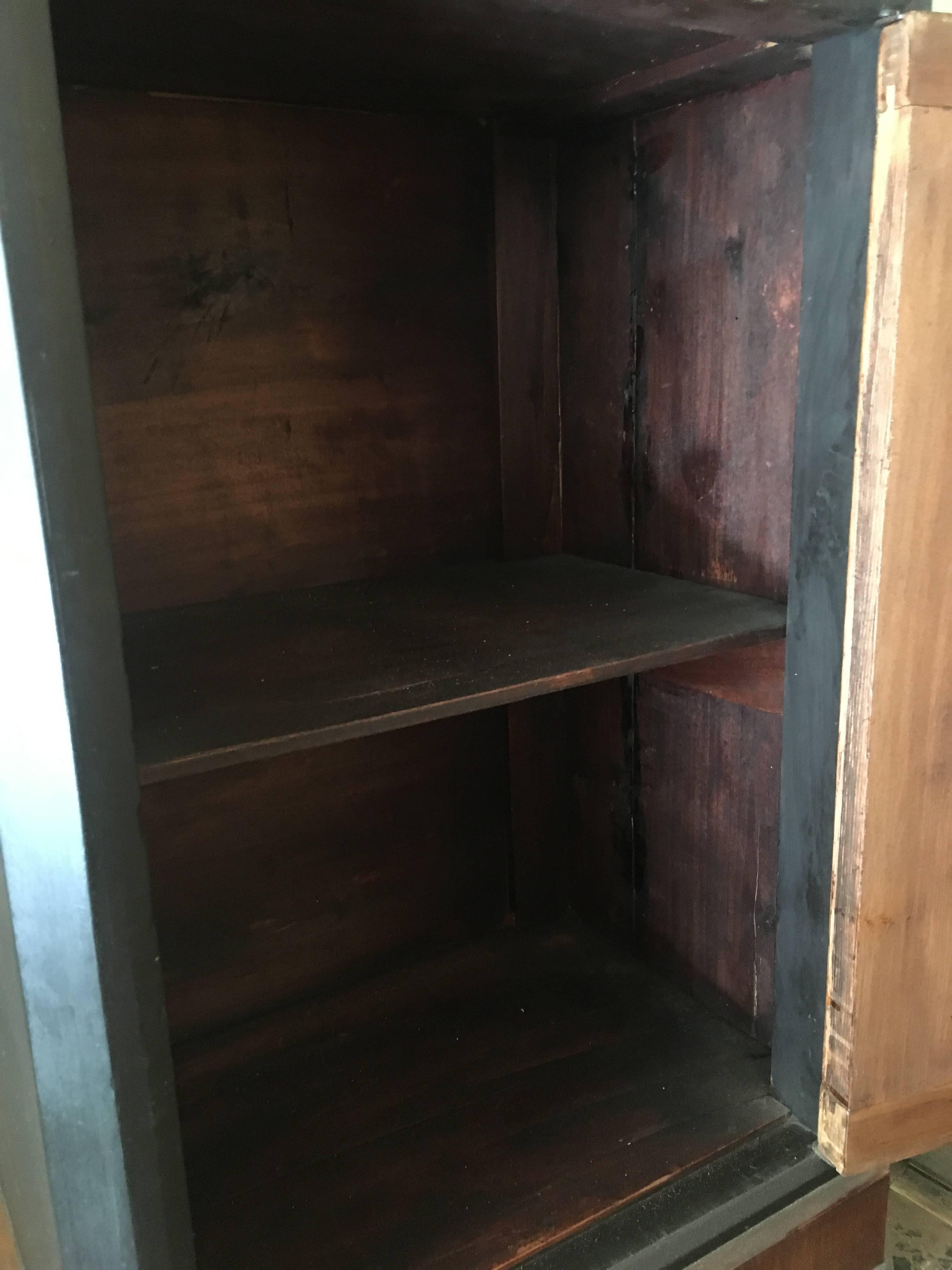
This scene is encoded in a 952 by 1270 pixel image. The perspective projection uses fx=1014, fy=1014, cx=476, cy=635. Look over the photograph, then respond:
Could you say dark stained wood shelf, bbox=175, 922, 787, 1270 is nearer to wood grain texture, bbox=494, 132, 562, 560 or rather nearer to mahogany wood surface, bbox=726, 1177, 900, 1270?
mahogany wood surface, bbox=726, 1177, 900, 1270

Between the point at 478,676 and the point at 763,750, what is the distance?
0.47 metres

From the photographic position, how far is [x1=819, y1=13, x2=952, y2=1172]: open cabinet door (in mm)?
851

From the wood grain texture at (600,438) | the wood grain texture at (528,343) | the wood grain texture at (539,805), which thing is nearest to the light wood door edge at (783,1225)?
the wood grain texture at (600,438)

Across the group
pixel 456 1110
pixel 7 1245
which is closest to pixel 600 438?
pixel 456 1110

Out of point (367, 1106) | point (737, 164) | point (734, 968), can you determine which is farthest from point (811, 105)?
point (367, 1106)

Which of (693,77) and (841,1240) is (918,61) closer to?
(693,77)

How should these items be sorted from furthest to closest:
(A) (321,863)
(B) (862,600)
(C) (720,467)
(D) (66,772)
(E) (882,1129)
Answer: (A) (321,863), (C) (720,467), (E) (882,1129), (B) (862,600), (D) (66,772)

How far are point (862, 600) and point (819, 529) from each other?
0.08 meters

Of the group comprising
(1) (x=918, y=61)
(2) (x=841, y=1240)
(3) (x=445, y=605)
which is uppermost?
(1) (x=918, y=61)

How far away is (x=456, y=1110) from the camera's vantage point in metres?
1.15

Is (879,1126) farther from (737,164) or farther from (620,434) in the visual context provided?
(737,164)

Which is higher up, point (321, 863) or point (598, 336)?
point (598, 336)

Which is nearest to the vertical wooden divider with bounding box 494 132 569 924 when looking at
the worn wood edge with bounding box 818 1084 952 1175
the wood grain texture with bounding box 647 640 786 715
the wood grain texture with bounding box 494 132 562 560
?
the wood grain texture with bounding box 494 132 562 560

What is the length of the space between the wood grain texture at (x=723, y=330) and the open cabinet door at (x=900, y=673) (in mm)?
172
